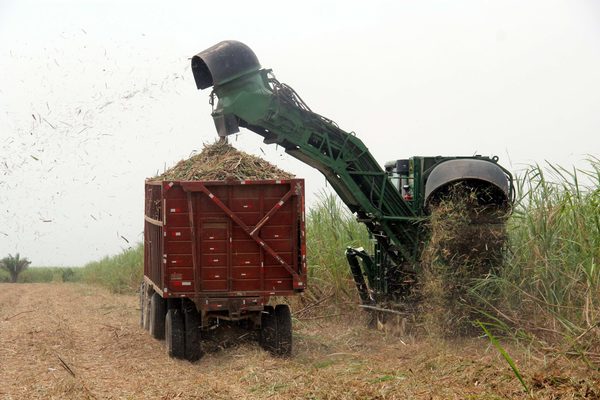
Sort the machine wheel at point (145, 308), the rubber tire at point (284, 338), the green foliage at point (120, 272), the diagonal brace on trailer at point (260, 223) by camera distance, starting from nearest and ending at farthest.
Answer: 1. the diagonal brace on trailer at point (260, 223)
2. the rubber tire at point (284, 338)
3. the machine wheel at point (145, 308)
4. the green foliage at point (120, 272)

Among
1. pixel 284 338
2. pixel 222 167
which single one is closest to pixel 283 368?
pixel 284 338

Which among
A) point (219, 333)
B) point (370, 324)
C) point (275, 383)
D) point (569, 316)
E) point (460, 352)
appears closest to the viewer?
point (275, 383)

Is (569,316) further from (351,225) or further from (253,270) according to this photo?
(351,225)

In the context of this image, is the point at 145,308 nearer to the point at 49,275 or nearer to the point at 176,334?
the point at 176,334

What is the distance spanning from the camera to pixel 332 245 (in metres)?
17.8

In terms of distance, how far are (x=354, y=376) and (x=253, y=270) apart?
8.88 ft

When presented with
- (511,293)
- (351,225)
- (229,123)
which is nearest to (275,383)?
(511,293)

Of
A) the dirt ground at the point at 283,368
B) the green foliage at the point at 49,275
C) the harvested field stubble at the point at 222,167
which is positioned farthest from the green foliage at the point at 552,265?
the green foliage at the point at 49,275

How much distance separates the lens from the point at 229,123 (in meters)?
13.5

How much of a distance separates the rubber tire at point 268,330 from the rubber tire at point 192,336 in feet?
2.79

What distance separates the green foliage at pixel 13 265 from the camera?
30.2 m

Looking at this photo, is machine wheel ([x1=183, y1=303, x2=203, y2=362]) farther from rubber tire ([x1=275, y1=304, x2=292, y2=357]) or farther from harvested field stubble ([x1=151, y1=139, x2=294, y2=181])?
harvested field stubble ([x1=151, y1=139, x2=294, y2=181])

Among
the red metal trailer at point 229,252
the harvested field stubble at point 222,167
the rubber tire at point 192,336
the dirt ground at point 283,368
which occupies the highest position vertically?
the harvested field stubble at point 222,167

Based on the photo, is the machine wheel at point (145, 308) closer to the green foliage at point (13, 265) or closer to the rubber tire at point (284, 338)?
the rubber tire at point (284, 338)
